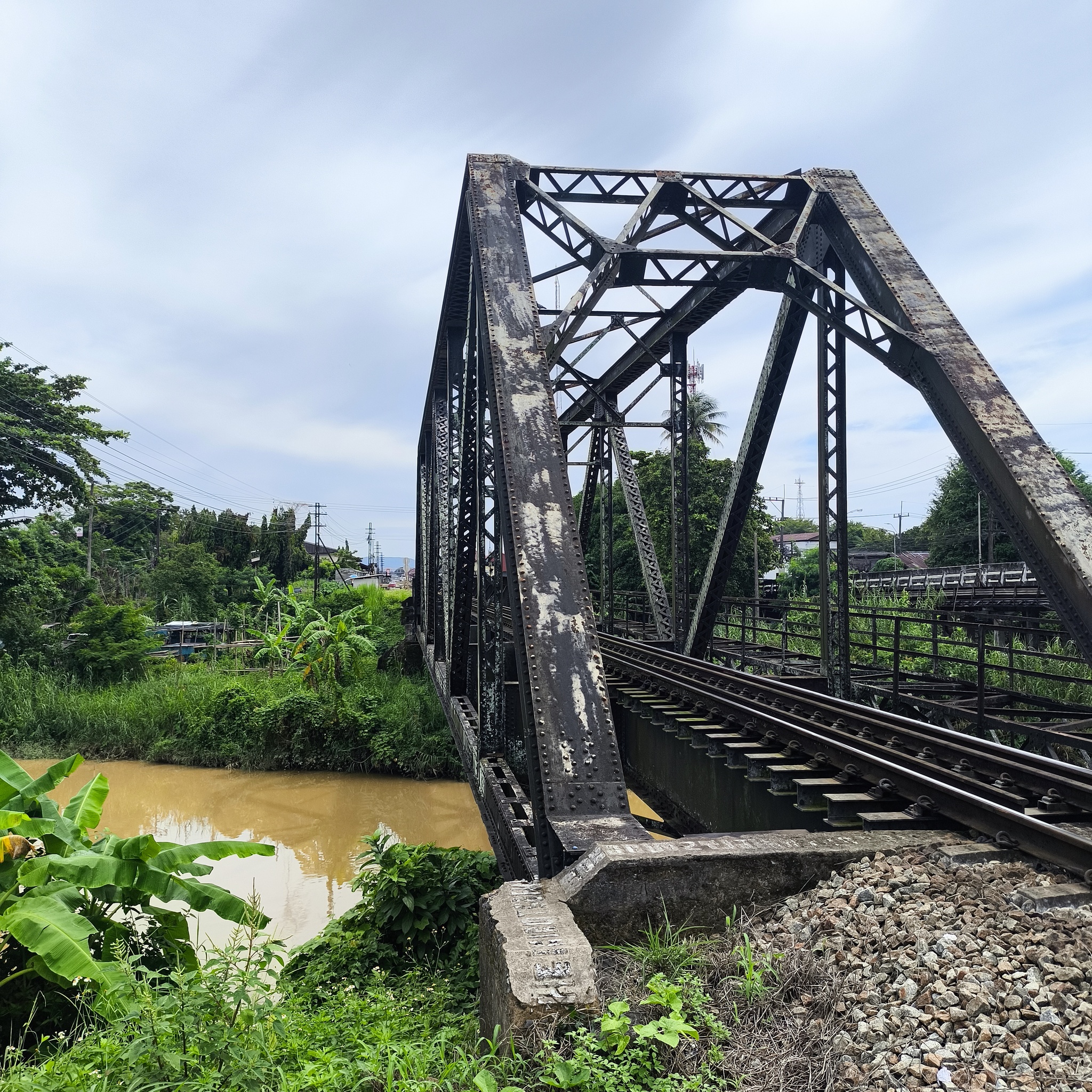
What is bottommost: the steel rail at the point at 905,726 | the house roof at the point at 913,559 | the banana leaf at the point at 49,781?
the banana leaf at the point at 49,781

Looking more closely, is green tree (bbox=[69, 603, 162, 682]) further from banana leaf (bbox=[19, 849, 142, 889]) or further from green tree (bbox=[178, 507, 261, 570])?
green tree (bbox=[178, 507, 261, 570])

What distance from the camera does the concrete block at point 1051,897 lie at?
3.04 meters

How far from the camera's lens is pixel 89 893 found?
5.21m

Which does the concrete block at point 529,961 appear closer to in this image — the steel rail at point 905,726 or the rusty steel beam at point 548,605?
the rusty steel beam at point 548,605

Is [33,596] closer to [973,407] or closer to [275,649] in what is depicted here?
[275,649]

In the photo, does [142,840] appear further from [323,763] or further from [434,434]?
[323,763]

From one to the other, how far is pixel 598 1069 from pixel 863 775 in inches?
121

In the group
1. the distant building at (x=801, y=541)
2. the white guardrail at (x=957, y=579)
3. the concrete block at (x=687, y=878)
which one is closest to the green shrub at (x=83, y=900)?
the concrete block at (x=687, y=878)

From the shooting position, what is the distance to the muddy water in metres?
11.1

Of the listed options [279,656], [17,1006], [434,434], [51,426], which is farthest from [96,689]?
[17,1006]

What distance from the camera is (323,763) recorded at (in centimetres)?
1847

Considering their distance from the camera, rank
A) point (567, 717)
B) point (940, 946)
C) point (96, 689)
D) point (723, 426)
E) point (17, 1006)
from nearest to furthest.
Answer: point (940, 946) < point (567, 717) < point (17, 1006) < point (96, 689) < point (723, 426)

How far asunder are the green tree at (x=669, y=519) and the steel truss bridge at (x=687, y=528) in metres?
16.0

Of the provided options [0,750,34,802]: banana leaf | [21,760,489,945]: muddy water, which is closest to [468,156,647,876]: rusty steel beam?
[0,750,34,802]: banana leaf
